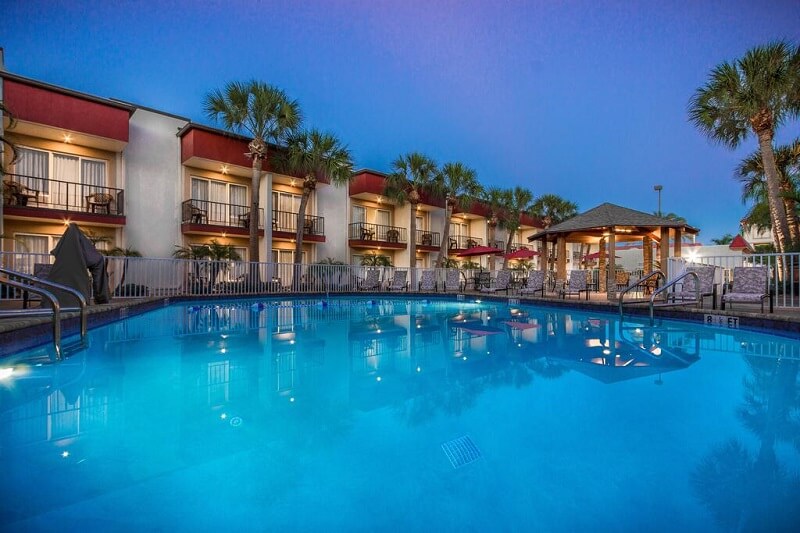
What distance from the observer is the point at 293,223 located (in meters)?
19.9

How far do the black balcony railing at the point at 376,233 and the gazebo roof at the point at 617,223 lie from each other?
930 cm

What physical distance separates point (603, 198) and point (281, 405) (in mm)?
97448

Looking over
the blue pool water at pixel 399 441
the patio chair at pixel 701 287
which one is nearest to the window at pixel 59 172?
the blue pool water at pixel 399 441

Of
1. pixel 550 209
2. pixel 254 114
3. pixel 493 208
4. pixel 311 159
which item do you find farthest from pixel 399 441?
pixel 550 209

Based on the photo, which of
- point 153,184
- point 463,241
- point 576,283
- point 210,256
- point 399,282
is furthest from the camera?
point 463,241

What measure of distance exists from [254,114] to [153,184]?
5.14 m

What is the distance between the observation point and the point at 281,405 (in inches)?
132

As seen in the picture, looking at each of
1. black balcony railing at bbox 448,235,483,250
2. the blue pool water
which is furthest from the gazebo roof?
black balcony railing at bbox 448,235,483,250

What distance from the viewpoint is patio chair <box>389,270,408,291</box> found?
1764cm

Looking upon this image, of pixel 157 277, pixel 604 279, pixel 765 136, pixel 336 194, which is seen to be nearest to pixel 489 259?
pixel 604 279

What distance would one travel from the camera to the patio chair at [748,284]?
795 cm

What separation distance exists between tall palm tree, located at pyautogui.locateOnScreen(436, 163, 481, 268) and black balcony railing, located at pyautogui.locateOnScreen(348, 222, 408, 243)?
9.88 feet

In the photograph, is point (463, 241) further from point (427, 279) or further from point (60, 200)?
point (60, 200)

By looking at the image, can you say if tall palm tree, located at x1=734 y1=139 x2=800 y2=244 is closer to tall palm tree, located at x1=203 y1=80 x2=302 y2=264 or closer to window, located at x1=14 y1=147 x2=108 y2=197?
tall palm tree, located at x1=203 y1=80 x2=302 y2=264
